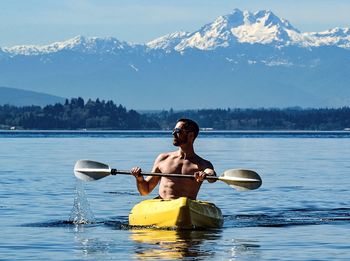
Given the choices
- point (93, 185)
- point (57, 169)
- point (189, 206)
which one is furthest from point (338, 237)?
point (57, 169)

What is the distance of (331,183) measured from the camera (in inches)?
1779

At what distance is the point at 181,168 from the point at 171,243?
2.07 meters

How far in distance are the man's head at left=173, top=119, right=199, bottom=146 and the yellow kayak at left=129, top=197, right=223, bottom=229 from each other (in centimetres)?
111

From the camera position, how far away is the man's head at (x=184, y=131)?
23.9 m

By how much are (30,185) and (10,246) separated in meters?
20.2

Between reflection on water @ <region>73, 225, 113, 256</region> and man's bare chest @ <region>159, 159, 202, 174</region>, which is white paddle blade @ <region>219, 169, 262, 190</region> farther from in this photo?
reflection on water @ <region>73, 225, 113, 256</region>

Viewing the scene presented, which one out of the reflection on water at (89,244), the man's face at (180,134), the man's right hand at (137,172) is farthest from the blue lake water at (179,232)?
the man's face at (180,134)

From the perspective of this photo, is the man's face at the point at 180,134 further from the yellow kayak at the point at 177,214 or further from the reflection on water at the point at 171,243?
the reflection on water at the point at 171,243

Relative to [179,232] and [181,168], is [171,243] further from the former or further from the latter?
[181,168]

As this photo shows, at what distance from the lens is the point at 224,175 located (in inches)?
972

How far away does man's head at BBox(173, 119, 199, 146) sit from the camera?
78.3 ft

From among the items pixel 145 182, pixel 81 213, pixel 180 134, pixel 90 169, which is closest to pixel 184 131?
pixel 180 134

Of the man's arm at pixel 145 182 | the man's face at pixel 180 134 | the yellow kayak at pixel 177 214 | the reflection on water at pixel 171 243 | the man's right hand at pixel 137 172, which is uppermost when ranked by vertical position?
the man's face at pixel 180 134

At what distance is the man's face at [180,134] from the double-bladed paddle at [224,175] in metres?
0.64
